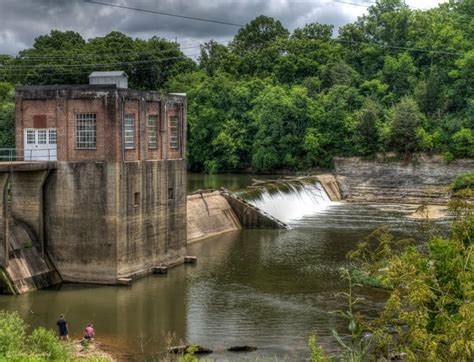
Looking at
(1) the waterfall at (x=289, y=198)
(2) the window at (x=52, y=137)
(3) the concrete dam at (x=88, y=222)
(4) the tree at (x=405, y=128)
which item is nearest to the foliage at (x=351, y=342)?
(3) the concrete dam at (x=88, y=222)

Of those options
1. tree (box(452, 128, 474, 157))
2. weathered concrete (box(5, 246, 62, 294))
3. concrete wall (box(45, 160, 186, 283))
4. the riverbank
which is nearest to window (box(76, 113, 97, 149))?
concrete wall (box(45, 160, 186, 283))

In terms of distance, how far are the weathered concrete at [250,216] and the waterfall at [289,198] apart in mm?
1775

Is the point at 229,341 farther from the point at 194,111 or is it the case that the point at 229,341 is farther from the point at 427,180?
the point at 194,111

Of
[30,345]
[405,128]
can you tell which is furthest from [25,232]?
[405,128]

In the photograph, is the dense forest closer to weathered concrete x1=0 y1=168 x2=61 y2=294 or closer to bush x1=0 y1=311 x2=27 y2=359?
weathered concrete x1=0 y1=168 x2=61 y2=294

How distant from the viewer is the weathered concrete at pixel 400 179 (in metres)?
73.8

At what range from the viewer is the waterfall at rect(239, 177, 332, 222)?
5938 centimetres

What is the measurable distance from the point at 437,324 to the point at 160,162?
73.2 ft

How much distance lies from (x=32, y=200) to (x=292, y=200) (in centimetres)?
3230

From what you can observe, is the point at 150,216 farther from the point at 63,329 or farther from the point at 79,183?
the point at 63,329

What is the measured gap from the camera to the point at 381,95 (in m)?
95.5

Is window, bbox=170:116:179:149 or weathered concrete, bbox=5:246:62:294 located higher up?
window, bbox=170:116:179:149

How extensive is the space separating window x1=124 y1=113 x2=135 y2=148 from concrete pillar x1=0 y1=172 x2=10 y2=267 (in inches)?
234

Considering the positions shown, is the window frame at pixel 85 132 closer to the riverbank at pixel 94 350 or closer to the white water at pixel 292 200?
the riverbank at pixel 94 350
